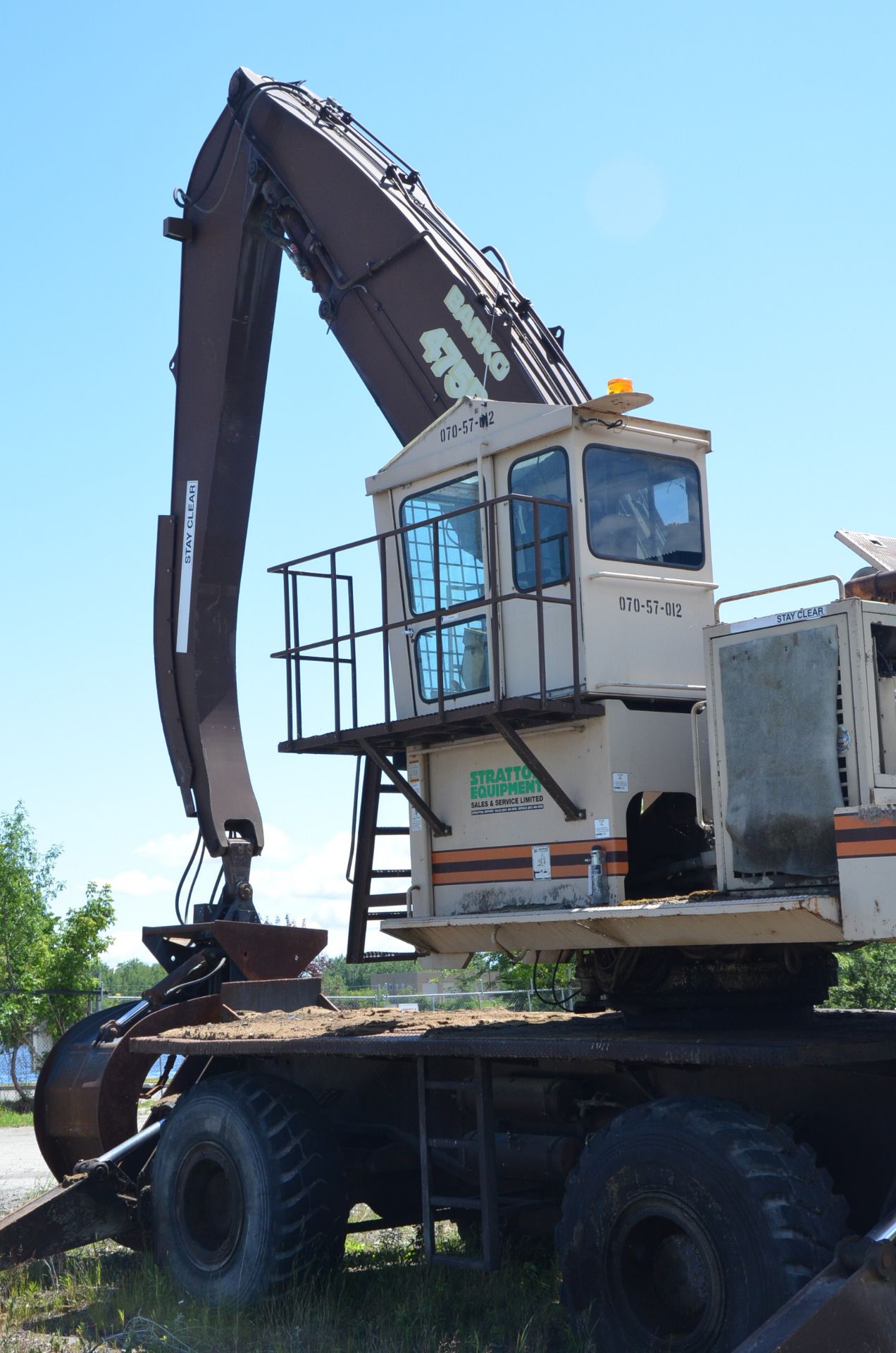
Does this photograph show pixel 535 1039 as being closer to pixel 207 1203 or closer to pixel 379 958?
pixel 379 958

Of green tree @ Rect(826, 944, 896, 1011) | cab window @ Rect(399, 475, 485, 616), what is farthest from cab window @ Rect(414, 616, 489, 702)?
green tree @ Rect(826, 944, 896, 1011)

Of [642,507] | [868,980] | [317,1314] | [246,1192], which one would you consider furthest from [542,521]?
[868,980]

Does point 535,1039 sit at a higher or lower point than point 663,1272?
higher

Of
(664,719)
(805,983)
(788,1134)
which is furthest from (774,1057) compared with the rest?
(664,719)

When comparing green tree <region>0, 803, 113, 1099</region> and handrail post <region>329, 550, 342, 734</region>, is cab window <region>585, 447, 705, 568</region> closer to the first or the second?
handrail post <region>329, 550, 342, 734</region>

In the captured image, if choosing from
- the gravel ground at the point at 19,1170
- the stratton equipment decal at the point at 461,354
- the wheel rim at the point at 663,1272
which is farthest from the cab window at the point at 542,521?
the gravel ground at the point at 19,1170

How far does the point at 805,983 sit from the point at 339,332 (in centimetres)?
579

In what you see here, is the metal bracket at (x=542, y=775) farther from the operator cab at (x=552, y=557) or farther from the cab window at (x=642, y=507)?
the cab window at (x=642, y=507)

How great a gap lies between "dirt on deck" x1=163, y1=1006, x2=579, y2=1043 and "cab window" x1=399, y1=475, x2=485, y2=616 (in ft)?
7.93

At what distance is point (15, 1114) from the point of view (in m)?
23.0

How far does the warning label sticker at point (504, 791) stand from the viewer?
7680 mm

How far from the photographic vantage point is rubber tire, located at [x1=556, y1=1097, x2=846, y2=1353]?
5777mm

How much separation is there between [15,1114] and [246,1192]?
1615 centimetres

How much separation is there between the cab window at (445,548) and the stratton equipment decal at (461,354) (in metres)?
1.21
